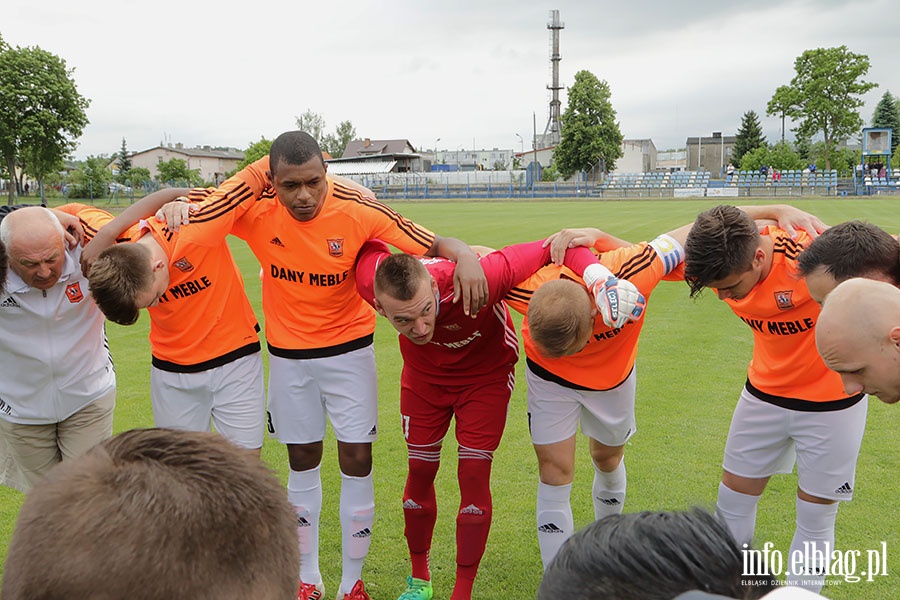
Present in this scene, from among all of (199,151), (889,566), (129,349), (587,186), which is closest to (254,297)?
Result: (129,349)

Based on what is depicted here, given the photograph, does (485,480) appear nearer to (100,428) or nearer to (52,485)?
(100,428)

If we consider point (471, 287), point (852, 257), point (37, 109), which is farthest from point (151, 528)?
point (37, 109)

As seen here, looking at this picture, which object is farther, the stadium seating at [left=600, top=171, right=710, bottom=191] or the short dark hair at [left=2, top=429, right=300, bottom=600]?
the stadium seating at [left=600, top=171, right=710, bottom=191]

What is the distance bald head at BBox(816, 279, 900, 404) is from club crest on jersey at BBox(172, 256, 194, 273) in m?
3.31

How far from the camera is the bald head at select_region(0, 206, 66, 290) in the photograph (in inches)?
146

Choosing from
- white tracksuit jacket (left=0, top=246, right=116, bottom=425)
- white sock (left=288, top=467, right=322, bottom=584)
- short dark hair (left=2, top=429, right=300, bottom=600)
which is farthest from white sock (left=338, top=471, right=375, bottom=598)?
short dark hair (left=2, top=429, right=300, bottom=600)

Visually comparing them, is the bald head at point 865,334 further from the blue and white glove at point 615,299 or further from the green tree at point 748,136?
the green tree at point 748,136

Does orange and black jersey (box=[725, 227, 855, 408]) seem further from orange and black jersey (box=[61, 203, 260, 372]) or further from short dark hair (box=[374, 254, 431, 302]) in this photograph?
orange and black jersey (box=[61, 203, 260, 372])

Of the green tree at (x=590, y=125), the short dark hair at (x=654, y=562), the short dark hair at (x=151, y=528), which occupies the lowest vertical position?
the short dark hair at (x=654, y=562)

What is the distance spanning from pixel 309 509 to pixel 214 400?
2.88 ft

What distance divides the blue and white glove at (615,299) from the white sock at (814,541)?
1.39 metres

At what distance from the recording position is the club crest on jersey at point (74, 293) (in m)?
4.10

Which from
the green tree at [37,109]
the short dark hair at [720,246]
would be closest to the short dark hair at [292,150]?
the short dark hair at [720,246]

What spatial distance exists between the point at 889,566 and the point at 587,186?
178ft
